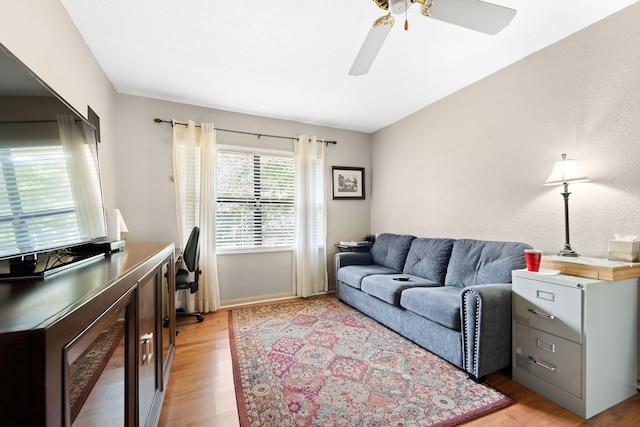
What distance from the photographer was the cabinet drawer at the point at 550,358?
1.56 m

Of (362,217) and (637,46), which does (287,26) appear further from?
(362,217)

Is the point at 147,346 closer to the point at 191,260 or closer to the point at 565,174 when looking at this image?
the point at 191,260

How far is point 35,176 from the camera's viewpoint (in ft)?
2.97

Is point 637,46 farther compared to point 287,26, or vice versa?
point 287,26

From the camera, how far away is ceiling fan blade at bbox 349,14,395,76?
1.49m

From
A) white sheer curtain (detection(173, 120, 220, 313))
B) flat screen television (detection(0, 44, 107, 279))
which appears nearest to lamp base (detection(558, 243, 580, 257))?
flat screen television (detection(0, 44, 107, 279))

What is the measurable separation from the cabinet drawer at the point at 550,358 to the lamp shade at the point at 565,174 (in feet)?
3.54

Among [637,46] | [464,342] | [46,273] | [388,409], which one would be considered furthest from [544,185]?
[46,273]

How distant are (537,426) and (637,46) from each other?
2.41 metres

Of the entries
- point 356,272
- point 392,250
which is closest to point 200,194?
point 356,272

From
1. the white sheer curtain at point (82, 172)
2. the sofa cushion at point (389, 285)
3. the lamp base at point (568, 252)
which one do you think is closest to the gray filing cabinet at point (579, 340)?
the lamp base at point (568, 252)

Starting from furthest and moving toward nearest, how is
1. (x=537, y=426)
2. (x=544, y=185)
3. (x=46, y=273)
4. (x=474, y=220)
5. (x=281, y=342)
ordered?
1. (x=474, y=220)
2. (x=281, y=342)
3. (x=544, y=185)
4. (x=537, y=426)
5. (x=46, y=273)

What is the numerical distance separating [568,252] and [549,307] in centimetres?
53

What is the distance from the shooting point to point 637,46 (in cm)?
176
